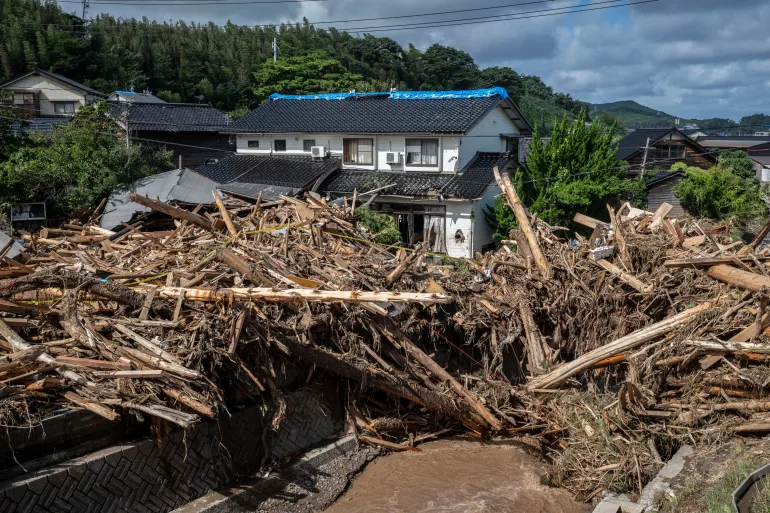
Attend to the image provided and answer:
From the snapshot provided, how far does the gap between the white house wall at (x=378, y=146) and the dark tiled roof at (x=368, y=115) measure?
1.21ft

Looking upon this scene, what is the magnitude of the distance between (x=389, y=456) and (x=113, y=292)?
435cm

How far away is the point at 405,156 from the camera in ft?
76.9

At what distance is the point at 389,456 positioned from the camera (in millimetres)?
8992

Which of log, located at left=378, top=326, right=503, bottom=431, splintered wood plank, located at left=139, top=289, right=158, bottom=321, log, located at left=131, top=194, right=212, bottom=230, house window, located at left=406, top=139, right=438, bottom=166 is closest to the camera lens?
splintered wood plank, located at left=139, top=289, right=158, bottom=321

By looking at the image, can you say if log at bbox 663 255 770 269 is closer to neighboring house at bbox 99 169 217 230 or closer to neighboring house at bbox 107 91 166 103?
neighboring house at bbox 99 169 217 230

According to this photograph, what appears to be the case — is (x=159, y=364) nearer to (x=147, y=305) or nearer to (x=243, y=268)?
(x=147, y=305)

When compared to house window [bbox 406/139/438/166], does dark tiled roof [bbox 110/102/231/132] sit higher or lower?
higher

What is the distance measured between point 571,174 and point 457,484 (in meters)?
15.5

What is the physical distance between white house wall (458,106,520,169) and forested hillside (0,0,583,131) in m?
14.4

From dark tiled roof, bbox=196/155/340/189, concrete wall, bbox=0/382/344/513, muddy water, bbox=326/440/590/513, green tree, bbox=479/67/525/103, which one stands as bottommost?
muddy water, bbox=326/440/590/513

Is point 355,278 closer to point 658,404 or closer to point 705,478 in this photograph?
point 658,404

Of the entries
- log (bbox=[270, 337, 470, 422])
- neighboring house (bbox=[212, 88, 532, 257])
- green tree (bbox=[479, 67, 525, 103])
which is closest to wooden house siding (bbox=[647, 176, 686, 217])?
neighboring house (bbox=[212, 88, 532, 257])

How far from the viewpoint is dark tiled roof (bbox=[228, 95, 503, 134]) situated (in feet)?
74.8

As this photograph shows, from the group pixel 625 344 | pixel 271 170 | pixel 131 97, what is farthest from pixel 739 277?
pixel 131 97
